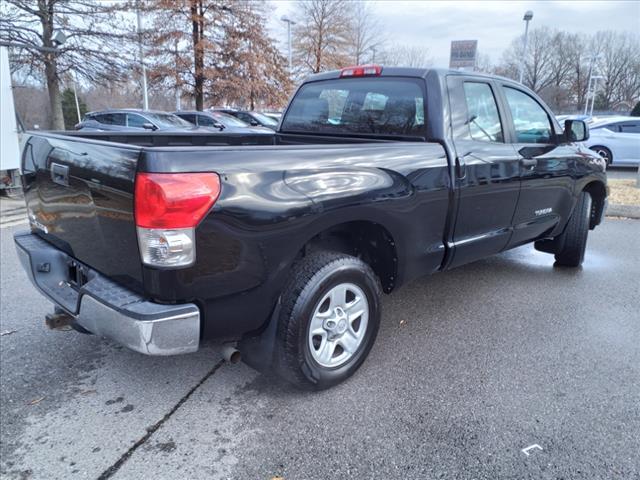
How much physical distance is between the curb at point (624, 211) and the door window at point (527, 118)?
4557 millimetres

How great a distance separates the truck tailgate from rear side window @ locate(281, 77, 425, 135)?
2.03m

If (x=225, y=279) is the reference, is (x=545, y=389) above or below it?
below

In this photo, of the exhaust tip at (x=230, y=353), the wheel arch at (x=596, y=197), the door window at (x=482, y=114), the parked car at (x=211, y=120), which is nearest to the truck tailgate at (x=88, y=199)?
the exhaust tip at (x=230, y=353)

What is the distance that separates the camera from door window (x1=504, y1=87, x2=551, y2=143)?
4.12 metres

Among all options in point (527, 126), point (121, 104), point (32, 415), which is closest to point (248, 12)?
point (527, 126)

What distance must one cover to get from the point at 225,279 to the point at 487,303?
2.80 metres

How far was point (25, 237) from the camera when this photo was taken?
3.15 meters

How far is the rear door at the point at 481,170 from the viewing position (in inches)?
136

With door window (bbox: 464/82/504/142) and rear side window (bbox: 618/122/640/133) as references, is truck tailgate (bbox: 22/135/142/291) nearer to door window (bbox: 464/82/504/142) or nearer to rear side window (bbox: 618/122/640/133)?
door window (bbox: 464/82/504/142)

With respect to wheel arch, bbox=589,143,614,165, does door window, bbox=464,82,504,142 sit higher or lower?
higher

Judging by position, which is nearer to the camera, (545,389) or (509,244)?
(545,389)

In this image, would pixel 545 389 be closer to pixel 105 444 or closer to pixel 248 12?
pixel 105 444

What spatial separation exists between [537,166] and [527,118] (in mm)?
474

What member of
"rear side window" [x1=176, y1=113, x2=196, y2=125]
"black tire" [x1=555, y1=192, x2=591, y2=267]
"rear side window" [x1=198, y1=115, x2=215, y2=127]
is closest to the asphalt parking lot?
"black tire" [x1=555, y1=192, x2=591, y2=267]
